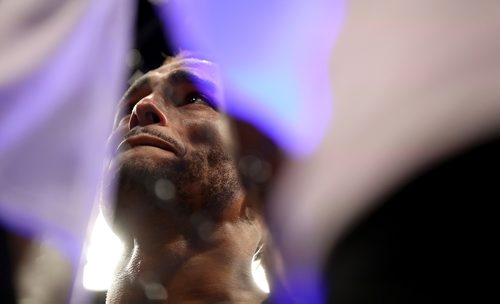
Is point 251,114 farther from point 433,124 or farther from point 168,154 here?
point 168,154

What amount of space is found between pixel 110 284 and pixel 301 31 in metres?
0.55

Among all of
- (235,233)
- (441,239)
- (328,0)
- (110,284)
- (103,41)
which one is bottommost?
(110,284)

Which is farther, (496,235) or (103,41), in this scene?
(103,41)

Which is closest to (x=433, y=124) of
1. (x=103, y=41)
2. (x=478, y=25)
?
(x=478, y=25)

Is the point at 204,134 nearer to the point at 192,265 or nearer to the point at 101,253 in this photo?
the point at 192,265

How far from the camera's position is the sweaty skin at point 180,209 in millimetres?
755

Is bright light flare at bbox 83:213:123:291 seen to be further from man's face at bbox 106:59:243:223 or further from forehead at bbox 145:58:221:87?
forehead at bbox 145:58:221:87

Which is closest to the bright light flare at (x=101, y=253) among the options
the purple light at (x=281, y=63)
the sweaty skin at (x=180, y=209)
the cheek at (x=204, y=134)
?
the sweaty skin at (x=180, y=209)

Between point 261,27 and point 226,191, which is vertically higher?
point 261,27

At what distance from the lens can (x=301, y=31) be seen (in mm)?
356

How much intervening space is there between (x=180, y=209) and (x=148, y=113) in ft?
0.47

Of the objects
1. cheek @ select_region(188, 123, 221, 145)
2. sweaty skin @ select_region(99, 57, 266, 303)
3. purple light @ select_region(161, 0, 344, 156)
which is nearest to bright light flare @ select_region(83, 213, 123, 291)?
sweaty skin @ select_region(99, 57, 266, 303)

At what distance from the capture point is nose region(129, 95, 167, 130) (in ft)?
2.69

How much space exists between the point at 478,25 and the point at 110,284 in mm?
615
